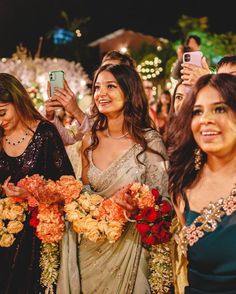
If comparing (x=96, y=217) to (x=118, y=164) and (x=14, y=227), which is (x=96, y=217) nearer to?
(x=118, y=164)

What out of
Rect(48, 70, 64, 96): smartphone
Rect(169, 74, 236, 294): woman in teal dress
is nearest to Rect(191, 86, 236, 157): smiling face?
Rect(169, 74, 236, 294): woman in teal dress

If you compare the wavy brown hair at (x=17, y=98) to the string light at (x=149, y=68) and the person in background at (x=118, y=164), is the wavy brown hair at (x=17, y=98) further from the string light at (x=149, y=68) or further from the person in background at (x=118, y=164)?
the string light at (x=149, y=68)

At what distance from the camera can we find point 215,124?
8.95ft

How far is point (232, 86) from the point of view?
272cm

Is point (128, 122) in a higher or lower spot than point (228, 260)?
higher

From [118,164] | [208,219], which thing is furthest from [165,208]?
[208,219]

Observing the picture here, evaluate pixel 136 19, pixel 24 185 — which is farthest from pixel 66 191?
pixel 136 19

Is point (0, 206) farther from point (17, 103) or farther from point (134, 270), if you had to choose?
point (134, 270)

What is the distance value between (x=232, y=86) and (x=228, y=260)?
0.81 meters

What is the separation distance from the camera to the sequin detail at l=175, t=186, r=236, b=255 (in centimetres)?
269

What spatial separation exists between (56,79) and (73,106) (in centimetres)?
29

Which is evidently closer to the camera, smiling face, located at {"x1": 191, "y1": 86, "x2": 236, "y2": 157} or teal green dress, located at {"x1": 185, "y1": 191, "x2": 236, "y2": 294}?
teal green dress, located at {"x1": 185, "y1": 191, "x2": 236, "y2": 294}

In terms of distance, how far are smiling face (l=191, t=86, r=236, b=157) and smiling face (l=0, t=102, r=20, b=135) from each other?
1.77 meters

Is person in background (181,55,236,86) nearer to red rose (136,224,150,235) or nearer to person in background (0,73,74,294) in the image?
person in background (0,73,74,294)
